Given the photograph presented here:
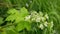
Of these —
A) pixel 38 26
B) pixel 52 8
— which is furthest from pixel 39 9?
pixel 38 26

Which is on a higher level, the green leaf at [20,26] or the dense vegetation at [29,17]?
the dense vegetation at [29,17]

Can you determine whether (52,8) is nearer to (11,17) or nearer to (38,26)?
(38,26)

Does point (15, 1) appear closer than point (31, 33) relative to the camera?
No

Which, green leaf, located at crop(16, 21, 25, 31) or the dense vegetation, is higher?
the dense vegetation

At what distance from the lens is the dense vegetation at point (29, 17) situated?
1.20 meters

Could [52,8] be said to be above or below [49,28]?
above

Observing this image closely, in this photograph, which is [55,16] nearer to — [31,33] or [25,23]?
[31,33]

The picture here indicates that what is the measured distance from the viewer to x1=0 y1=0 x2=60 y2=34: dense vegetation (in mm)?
1200

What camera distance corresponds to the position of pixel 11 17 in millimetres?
1222

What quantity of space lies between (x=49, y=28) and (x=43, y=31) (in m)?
0.06

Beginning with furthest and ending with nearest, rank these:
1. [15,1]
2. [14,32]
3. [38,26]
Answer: [15,1] < [38,26] < [14,32]

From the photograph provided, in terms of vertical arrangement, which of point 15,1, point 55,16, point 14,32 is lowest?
point 14,32

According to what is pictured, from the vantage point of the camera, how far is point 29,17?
4.04 ft

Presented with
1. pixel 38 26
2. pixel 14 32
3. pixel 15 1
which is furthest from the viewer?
pixel 15 1
